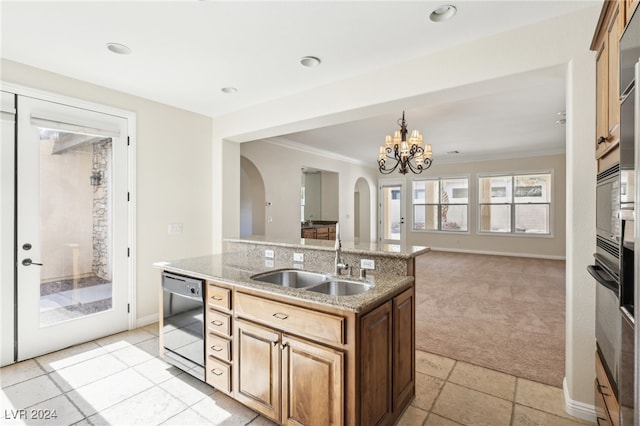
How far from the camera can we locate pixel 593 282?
2029mm

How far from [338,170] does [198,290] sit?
21.5ft

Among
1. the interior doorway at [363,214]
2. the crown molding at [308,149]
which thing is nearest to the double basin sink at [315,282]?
the crown molding at [308,149]

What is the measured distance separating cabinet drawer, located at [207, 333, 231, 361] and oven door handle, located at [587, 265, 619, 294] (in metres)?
2.08

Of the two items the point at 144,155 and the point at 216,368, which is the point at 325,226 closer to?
the point at 144,155

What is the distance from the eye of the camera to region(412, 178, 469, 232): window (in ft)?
30.2

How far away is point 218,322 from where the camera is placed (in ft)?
7.36

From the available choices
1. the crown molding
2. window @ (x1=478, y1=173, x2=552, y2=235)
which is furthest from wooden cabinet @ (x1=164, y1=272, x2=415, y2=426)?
window @ (x1=478, y1=173, x2=552, y2=235)

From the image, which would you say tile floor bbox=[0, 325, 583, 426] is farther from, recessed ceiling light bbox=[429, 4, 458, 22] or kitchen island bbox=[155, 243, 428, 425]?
recessed ceiling light bbox=[429, 4, 458, 22]

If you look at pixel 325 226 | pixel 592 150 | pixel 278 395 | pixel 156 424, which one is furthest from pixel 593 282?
pixel 325 226

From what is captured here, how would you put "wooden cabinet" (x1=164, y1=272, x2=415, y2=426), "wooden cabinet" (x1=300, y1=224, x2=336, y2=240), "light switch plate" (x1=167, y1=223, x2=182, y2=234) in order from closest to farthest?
"wooden cabinet" (x1=164, y1=272, x2=415, y2=426)
"light switch plate" (x1=167, y1=223, x2=182, y2=234)
"wooden cabinet" (x1=300, y1=224, x2=336, y2=240)

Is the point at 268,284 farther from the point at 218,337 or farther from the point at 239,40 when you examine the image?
the point at 239,40

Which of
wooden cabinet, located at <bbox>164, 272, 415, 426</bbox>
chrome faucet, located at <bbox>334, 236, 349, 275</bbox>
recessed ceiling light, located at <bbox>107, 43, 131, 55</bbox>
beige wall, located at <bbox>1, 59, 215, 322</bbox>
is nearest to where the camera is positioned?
wooden cabinet, located at <bbox>164, 272, 415, 426</bbox>

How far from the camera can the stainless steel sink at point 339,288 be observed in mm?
2121

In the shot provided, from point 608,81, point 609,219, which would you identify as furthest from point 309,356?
point 608,81
